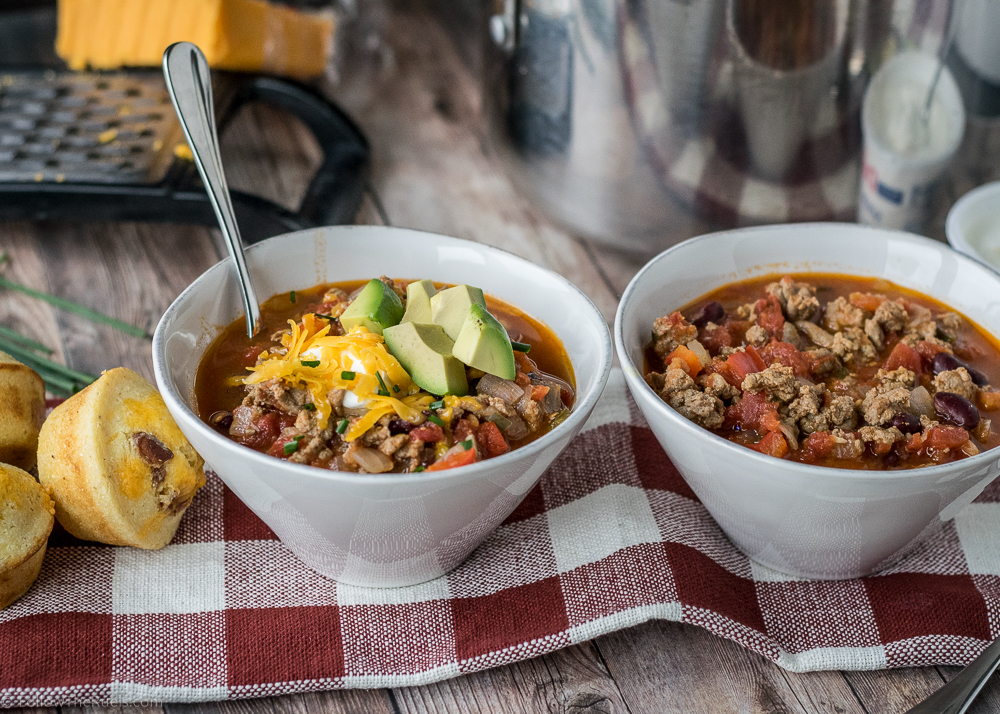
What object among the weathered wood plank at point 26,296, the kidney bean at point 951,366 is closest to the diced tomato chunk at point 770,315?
the kidney bean at point 951,366

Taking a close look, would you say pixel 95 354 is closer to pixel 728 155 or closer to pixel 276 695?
pixel 276 695

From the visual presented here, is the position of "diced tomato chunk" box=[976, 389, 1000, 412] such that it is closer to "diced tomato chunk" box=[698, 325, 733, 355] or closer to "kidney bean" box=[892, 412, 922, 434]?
"kidney bean" box=[892, 412, 922, 434]

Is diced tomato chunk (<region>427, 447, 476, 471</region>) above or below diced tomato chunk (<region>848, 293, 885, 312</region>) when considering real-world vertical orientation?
above

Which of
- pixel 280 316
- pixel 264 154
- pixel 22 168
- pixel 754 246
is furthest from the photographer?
pixel 264 154

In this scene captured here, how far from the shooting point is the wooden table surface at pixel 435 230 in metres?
2.08

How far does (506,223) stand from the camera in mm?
3926

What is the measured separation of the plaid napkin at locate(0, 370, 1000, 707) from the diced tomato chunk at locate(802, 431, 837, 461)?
38 cm

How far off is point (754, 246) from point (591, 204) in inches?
33.5

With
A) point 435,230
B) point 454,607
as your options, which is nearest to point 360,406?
point 454,607

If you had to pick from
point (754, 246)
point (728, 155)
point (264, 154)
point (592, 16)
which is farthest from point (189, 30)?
point (754, 246)

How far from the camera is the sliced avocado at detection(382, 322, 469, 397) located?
2107 mm

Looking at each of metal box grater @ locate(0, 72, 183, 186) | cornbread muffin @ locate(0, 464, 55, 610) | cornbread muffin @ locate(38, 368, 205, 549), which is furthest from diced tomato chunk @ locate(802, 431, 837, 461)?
metal box grater @ locate(0, 72, 183, 186)

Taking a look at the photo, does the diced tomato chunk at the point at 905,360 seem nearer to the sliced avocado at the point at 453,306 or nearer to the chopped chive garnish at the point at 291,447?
the sliced avocado at the point at 453,306

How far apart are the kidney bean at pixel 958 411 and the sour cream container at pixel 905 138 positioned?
116 centimetres
